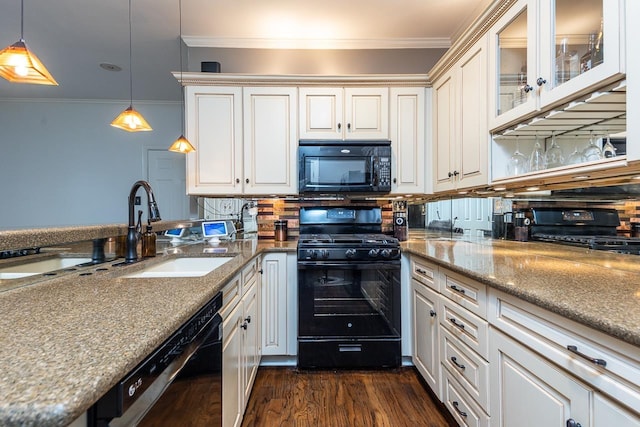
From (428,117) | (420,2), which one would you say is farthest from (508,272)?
(420,2)

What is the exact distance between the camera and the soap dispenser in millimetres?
1638

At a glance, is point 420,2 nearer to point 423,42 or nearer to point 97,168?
point 423,42

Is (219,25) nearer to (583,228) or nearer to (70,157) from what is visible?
(583,228)

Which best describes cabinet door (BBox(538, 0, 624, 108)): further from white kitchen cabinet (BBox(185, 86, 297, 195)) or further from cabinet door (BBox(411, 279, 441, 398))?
white kitchen cabinet (BBox(185, 86, 297, 195))

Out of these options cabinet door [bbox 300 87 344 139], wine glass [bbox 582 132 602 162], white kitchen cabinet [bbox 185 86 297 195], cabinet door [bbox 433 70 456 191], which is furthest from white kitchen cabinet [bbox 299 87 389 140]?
wine glass [bbox 582 132 602 162]

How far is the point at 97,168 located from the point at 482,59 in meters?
4.97

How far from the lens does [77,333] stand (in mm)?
627

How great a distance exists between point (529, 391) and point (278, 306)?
1591 millimetres

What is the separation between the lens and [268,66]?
2727mm

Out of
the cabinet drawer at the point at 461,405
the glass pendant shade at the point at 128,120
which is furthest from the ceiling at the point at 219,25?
the cabinet drawer at the point at 461,405

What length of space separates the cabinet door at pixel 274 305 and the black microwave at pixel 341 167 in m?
0.63

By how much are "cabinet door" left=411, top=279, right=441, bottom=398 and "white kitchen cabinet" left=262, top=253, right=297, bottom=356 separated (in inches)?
33.9

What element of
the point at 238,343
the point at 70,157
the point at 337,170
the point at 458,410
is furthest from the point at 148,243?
the point at 70,157

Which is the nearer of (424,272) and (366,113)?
(424,272)
